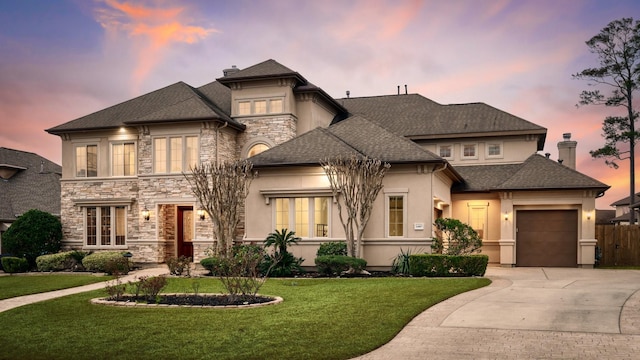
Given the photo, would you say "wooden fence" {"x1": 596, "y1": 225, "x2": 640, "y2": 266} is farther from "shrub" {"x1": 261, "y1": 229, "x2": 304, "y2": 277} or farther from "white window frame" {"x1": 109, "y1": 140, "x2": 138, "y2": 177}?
"white window frame" {"x1": 109, "y1": 140, "x2": 138, "y2": 177}

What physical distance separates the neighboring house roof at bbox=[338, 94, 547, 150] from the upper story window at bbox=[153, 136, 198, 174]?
9.93 metres

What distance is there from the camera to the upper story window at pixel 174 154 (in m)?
23.2

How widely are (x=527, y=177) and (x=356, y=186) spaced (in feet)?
26.9

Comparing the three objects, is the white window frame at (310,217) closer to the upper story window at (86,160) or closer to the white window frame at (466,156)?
the white window frame at (466,156)

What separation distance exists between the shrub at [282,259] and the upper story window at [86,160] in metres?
11.1

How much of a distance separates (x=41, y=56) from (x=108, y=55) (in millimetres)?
2505

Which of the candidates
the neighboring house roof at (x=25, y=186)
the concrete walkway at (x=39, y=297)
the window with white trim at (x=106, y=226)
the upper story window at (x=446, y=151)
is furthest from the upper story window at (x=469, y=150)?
the neighboring house roof at (x=25, y=186)

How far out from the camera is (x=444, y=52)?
24.6m

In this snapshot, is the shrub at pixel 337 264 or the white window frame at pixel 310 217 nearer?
the shrub at pixel 337 264

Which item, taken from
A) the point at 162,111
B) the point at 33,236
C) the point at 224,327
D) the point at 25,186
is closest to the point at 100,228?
the point at 33,236

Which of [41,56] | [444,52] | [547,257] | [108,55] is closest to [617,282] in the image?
[547,257]

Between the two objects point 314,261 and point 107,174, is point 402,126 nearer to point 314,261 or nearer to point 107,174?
point 314,261

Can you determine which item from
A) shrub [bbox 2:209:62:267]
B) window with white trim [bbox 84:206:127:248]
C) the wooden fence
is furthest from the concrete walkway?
the wooden fence

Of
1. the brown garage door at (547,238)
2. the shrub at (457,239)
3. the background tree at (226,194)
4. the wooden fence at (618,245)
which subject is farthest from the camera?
the wooden fence at (618,245)
